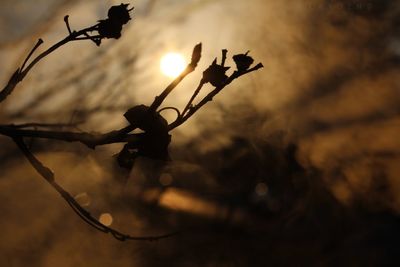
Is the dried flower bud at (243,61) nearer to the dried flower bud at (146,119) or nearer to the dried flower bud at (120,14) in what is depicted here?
the dried flower bud at (146,119)

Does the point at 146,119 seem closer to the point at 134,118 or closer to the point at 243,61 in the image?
the point at 134,118

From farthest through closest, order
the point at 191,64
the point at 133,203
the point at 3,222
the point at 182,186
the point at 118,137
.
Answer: the point at 182,186 < the point at 133,203 < the point at 3,222 < the point at 118,137 < the point at 191,64

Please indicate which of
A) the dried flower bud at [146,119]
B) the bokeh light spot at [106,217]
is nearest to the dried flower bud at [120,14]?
the dried flower bud at [146,119]

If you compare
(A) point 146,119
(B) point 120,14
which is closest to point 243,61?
(A) point 146,119

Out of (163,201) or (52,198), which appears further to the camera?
(163,201)

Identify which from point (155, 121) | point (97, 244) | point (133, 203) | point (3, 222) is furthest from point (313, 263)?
point (155, 121)

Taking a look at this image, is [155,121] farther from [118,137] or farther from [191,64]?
[191,64]

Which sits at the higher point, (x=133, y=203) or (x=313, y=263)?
(x=133, y=203)

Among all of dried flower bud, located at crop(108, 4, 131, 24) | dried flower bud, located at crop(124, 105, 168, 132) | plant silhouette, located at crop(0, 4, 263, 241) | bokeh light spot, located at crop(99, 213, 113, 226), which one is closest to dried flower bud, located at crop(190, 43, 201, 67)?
plant silhouette, located at crop(0, 4, 263, 241)

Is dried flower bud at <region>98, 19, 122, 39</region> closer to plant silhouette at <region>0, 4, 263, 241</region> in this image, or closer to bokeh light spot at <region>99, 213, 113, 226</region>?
plant silhouette at <region>0, 4, 263, 241</region>
